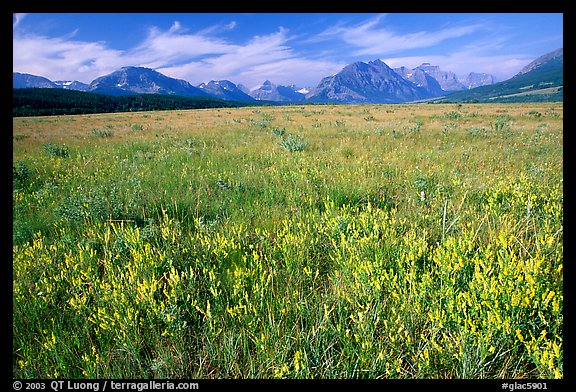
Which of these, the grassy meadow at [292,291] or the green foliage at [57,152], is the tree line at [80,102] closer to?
the green foliage at [57,152]

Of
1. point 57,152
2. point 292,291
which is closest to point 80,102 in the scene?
point 57,152

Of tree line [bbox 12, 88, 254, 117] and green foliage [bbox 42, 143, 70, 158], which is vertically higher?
tree line [bbox 12, 88, 254, 117]

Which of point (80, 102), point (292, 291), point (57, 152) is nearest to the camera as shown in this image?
point (292, 291)

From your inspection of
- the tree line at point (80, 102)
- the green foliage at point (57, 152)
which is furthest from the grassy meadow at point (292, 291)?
the tree line at point (80, 102)

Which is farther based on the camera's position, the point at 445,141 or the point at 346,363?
the point at 445,141

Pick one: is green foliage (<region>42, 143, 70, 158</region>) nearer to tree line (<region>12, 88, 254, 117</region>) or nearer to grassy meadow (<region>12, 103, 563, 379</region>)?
grassy meadow (<region>12, 103, 563, 379</region>)

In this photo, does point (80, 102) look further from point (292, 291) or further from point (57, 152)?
point (292, 291)

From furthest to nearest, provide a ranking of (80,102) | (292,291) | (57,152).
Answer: (80,102) → (57,152) → (292,291)

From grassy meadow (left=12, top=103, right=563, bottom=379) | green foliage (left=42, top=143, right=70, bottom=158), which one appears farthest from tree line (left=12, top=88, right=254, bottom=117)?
grassy meadow (left=12, top=103, right=563, bottom=379)
